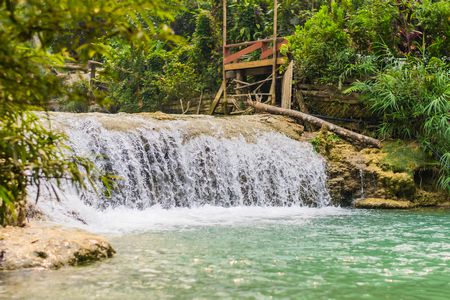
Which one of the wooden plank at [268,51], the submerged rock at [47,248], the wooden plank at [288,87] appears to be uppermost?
the wooden plank at [268,51]

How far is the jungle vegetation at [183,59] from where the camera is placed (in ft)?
7.85

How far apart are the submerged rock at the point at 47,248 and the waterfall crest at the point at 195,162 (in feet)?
13.2

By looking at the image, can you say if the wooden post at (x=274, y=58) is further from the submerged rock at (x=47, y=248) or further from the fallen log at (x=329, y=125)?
the submerged rock at (x=47, y=248)

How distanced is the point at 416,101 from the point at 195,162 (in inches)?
205

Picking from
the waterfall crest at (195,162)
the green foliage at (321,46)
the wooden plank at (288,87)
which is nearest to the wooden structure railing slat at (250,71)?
the wooden plank at (288,87)

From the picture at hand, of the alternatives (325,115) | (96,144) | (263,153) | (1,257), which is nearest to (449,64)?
(325,115)

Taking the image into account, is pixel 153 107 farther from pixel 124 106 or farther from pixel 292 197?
pixel 292 197

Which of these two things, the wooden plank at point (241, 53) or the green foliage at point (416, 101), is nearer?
the green foliage at point (416, 101)

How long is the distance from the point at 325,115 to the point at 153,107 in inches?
415

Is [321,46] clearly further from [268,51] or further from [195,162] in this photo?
[195,162]

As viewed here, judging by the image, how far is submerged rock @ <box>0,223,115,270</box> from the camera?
190 inches

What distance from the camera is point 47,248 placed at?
198 inches

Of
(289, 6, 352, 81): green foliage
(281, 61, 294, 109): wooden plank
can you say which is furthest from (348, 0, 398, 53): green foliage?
(281, 61, 294, 109): wooden plank

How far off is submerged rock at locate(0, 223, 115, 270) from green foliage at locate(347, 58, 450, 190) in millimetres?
8475
